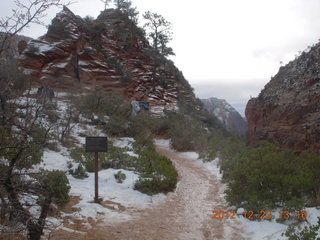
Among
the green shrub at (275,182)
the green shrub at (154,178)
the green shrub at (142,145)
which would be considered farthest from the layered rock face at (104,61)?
the green shrub at (275,182)

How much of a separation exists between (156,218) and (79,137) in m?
8.50

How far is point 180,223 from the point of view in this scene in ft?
19.6

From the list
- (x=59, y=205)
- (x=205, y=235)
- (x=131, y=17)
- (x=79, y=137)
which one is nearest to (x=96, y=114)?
(x=79, y=137)

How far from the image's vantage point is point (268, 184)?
247 inches

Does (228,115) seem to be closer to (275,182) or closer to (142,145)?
(142,145)

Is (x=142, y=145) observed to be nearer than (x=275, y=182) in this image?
No

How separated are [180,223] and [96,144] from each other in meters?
2.76

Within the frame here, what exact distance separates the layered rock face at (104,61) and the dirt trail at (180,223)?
17.2 meters

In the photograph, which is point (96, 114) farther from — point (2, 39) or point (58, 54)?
point (2, 39)

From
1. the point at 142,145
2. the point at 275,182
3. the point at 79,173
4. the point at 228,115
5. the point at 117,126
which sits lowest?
the point at 79,173

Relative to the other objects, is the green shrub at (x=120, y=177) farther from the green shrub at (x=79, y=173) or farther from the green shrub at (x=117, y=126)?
the green shrub at (x=117, y=126)

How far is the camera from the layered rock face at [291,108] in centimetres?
738

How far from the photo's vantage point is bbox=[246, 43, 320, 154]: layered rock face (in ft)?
24.2

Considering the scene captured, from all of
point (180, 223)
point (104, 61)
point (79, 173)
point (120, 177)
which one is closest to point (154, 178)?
point (120, 177)
